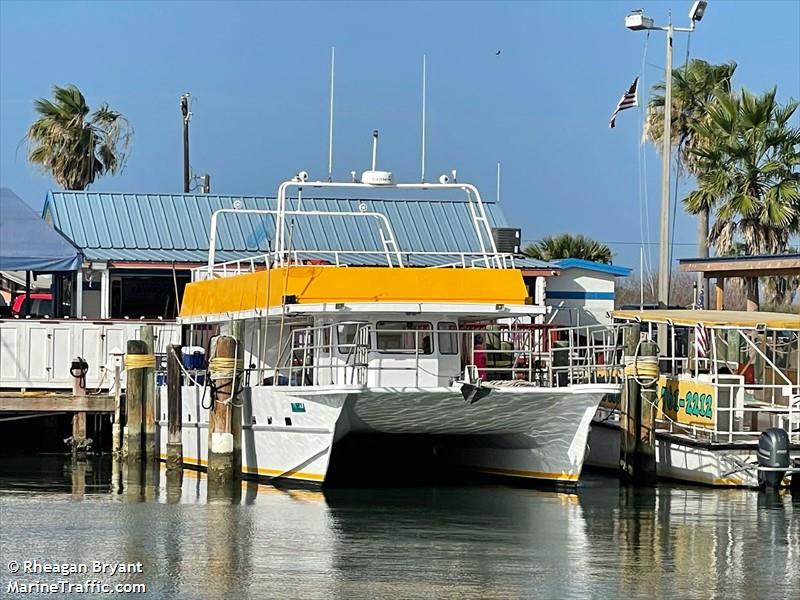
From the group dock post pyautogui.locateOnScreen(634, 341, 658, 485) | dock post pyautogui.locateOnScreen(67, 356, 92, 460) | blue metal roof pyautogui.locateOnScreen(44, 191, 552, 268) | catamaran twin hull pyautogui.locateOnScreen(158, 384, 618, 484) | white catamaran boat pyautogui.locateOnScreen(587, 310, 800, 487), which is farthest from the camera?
blue metal roof pyautogui.locateOnScreen(44, 191, 552, 268)

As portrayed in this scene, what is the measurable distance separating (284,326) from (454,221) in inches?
739

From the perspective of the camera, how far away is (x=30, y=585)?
16359 millimetres

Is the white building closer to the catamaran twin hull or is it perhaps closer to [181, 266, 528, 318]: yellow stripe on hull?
the catamaran twin hull

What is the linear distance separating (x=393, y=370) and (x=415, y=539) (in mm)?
4382

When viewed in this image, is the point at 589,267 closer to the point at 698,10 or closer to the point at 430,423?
the point at 698,10

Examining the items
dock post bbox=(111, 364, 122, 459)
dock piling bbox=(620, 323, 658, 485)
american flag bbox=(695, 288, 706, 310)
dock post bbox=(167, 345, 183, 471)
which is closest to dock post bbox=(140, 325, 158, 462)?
dock post bbox=(167, 345, 183, 471)

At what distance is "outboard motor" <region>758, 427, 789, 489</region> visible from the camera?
78.1 ft

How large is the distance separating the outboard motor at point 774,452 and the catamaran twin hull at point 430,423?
2.66m

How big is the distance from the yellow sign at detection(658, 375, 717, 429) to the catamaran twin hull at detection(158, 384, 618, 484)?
7.85ft

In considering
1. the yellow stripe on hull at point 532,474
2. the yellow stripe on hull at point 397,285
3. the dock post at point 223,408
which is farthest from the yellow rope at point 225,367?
the yellow stripe on hull at point 532,474

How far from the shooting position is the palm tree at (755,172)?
38.2 meters

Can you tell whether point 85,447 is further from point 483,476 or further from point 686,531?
point 686,531

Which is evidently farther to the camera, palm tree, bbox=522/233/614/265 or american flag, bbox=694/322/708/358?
palm tree, bbox=522/233/614/265

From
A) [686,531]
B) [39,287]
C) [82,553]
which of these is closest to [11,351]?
[82,553]
